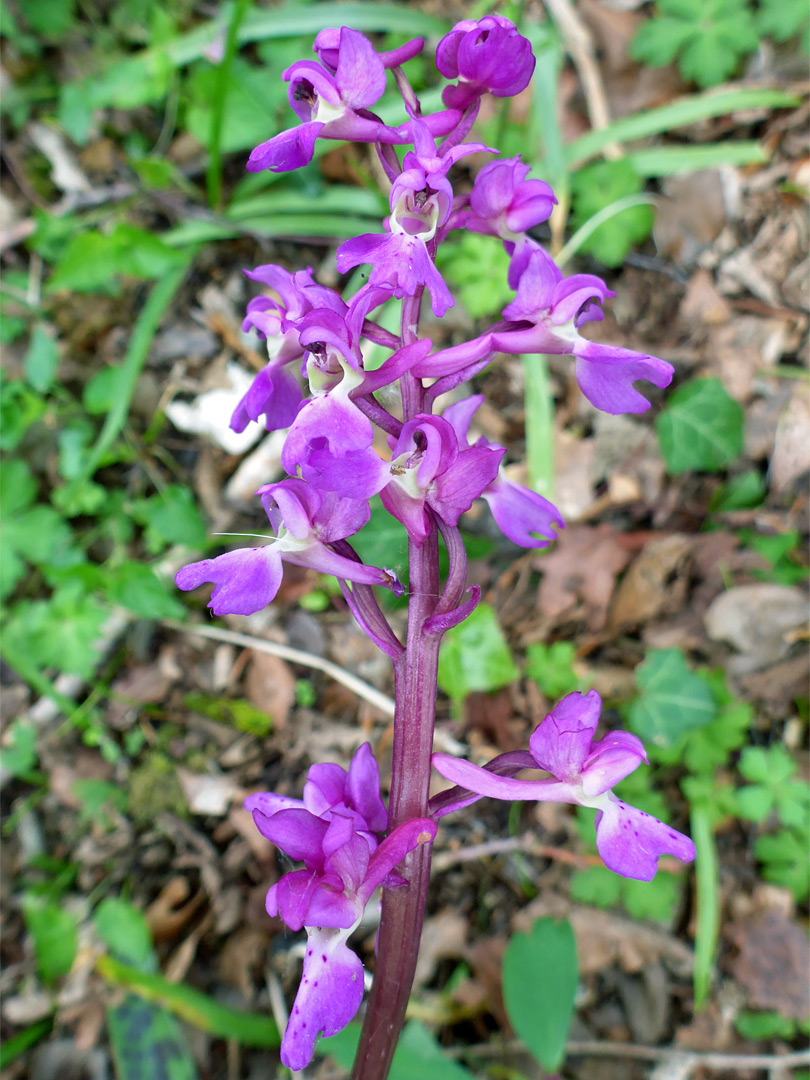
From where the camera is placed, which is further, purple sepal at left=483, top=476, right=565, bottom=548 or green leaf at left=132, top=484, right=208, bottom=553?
A: green leaf at left=132, top=484, right=208, bottom=553

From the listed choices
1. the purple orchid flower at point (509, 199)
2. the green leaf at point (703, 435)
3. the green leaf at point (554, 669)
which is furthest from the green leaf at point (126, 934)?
A: the green leaf at point (703, 435)

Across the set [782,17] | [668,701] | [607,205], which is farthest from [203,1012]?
[782,17]

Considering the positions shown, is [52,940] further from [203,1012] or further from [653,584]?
[653,584]

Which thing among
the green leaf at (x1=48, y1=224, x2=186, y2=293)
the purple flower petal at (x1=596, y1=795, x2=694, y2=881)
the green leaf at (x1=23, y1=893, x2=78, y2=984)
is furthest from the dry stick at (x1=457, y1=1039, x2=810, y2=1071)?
the green leaf at (x1=48, y1=224, x2=186, y2=293)

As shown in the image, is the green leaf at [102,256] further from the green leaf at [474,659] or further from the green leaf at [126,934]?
the green leaf at [126,934]

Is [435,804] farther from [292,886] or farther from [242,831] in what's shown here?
[242,831]

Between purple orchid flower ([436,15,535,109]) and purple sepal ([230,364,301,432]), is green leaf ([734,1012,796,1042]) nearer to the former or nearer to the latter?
purple sepal ([230,364,301,432])

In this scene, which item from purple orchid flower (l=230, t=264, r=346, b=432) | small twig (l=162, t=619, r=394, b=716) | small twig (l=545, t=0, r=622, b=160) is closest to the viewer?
purple orchid flower (l=230, t=264, r=346, b=432)
